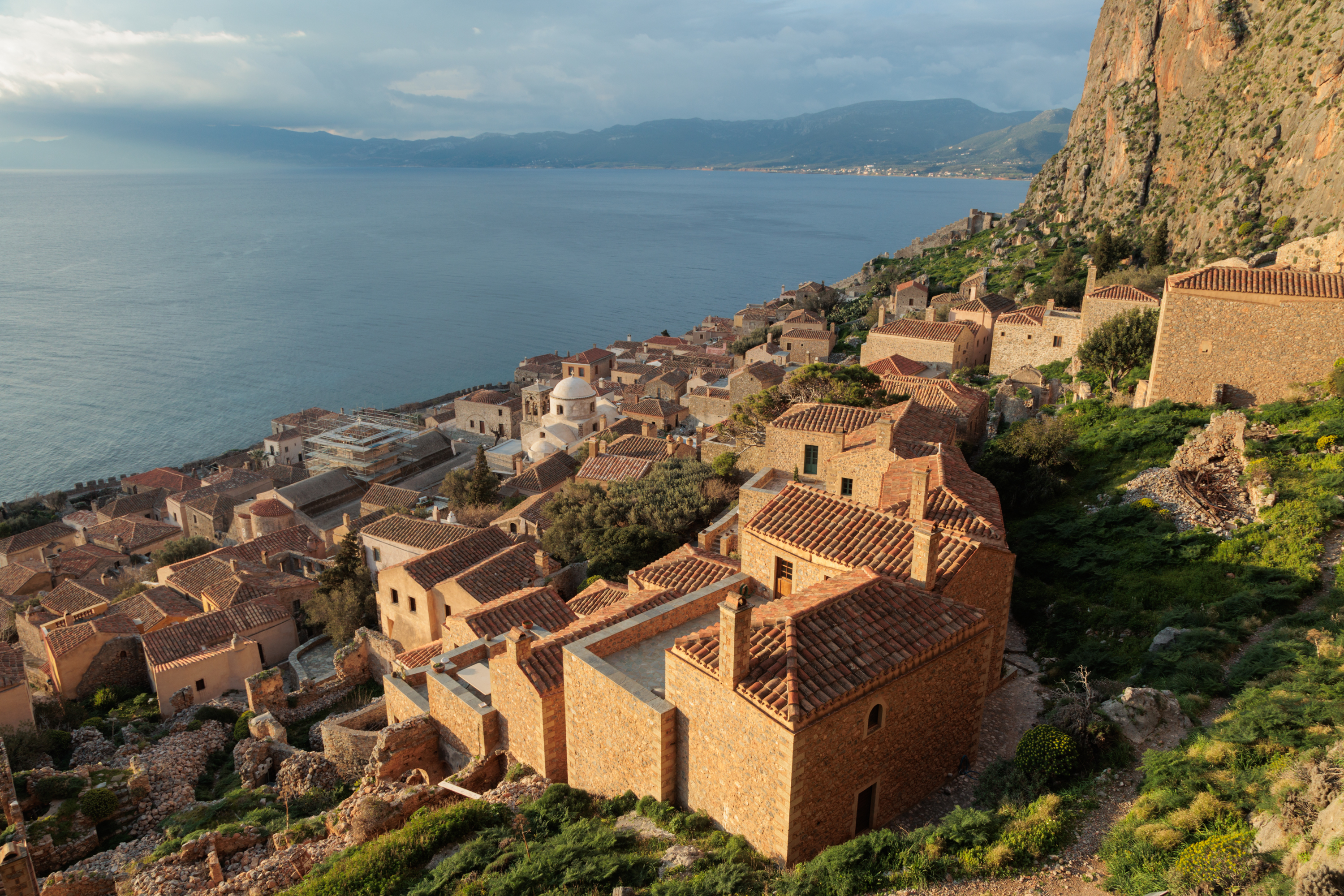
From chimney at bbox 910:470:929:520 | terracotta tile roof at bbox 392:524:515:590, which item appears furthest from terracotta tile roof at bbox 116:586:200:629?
chimney at bbox 910:470:929:520

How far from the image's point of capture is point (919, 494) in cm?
1221

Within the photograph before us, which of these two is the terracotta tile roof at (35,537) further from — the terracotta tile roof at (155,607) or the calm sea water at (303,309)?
the terracotta tile roof at (155,607)

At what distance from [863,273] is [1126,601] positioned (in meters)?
68.5

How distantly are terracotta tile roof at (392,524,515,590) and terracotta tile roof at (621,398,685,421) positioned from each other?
21.7 m

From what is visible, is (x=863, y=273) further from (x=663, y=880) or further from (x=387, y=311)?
(x=663, y=880)

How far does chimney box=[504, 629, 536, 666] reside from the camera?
11734 millimetres

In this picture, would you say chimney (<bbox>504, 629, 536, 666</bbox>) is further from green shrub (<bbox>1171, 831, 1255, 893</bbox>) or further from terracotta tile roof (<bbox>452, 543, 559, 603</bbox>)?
green shrub (<bbox>1171, 831, 1255, 893</bbox>)

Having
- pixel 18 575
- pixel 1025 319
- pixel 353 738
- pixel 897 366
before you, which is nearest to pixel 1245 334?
pixel 1025 319

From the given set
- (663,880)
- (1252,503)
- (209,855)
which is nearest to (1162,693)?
(663,880)

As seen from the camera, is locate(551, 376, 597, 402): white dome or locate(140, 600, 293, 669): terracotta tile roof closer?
locate(140, 600, 293, 669): terracotta tile roof

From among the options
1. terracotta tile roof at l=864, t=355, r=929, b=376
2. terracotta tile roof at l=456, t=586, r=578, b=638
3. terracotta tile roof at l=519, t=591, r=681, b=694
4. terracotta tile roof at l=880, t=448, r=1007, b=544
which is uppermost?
terracotta tile roof at l=880, t=448, r=1007, b=544

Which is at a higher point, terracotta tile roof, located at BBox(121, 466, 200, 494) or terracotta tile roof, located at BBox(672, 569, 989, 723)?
terracotta tile roof, located at BBox(672, 569, 989, 723)

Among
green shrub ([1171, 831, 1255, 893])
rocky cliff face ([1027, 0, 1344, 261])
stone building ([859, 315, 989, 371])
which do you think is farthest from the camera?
rocky cliff face ([1027, 0, 1344, 261])

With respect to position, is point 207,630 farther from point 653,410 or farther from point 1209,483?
point 1209,483
